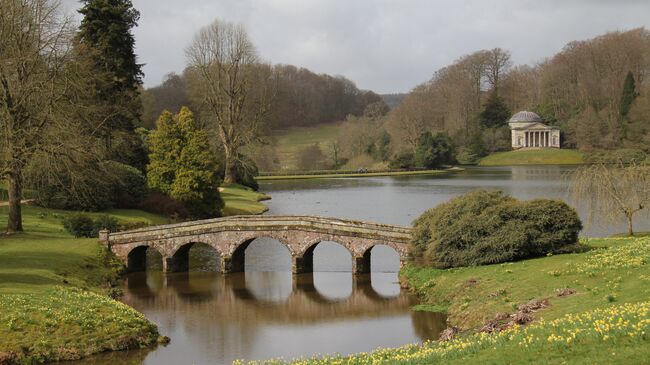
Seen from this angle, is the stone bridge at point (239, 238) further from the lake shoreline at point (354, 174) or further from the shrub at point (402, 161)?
the shrub at point (402, 161)

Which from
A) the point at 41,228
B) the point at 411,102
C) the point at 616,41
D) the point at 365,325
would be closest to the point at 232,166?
the point at 41,228

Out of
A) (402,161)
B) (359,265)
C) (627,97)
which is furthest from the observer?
(402,161)

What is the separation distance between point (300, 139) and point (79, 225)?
134m

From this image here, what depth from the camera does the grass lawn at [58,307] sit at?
2477cm

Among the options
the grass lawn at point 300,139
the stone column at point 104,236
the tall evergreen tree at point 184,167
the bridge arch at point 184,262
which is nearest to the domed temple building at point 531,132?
the grass lawn at point 300,139

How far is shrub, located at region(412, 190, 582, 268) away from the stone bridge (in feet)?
17.3

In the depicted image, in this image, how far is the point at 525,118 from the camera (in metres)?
148

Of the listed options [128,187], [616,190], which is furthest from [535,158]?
[128,187]

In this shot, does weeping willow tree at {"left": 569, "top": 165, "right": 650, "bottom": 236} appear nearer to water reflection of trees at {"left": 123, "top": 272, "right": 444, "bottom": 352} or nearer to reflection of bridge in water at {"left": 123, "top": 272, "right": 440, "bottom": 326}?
water reflection of trees at {"left": 123, "top": 272, "right": 444, "bottom": 352}

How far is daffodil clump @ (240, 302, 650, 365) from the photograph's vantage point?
13.9m

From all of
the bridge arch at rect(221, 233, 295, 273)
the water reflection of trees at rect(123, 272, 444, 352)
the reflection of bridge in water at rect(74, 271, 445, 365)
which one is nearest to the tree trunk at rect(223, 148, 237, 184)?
the reflection of bridge in water at rect(74, 271, 445, 365)

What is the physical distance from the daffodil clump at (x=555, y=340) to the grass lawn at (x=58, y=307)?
1162cm

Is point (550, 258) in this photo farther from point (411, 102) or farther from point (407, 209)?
point (411, 102)

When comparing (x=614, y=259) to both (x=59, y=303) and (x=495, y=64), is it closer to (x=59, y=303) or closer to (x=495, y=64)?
(x=59, y=303)
